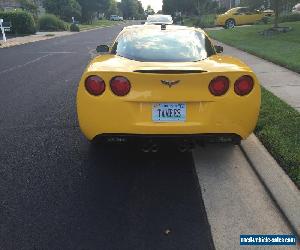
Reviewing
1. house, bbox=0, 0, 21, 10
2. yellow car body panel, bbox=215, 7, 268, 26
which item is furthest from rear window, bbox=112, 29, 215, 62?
house, bbox=0, 0, 21, 10

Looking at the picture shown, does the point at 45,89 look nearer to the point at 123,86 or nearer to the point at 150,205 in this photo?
the point at 123,86

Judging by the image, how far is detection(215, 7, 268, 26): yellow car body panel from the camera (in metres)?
35.0

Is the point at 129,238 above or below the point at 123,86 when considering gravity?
below

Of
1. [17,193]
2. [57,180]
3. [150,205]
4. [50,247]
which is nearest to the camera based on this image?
[50,247]

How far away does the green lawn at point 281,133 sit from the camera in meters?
4.28

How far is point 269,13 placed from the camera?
3622cm

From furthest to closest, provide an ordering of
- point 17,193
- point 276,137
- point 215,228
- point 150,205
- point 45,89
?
point 45,89
point 276,137
point 17,193
point 150,205
point 215,228

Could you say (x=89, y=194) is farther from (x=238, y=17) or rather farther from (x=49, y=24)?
(x=49, y=24)

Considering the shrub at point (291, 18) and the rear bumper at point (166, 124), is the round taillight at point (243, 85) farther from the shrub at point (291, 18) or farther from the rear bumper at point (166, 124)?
the shrub at point (291, 18)

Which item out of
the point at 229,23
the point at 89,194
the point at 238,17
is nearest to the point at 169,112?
the point at 89,194

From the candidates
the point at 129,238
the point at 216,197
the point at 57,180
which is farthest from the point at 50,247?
the point at 216,197

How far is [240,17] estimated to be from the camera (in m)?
35.2

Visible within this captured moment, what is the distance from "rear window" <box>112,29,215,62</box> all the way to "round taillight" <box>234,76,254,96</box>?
75 cm

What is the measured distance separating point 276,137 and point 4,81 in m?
7.69
